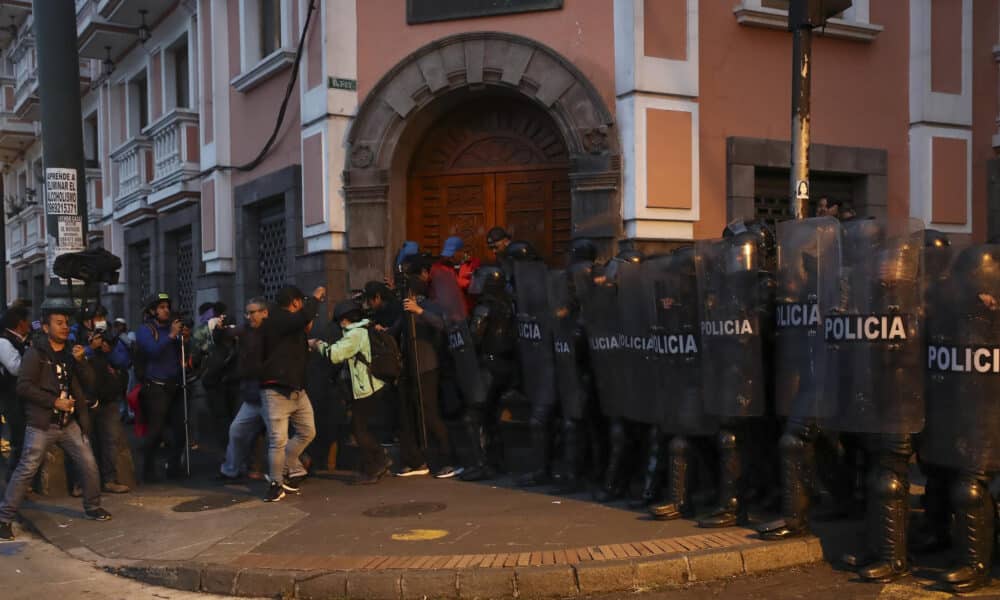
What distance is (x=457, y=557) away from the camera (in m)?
6.10

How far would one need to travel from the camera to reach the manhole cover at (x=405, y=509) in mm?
7598

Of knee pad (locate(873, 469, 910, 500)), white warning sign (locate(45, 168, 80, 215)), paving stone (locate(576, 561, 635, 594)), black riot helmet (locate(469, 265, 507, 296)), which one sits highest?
white warning sign (locate(45, 168, 80, 215))

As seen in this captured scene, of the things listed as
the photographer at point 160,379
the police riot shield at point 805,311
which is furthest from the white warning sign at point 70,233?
the police riot shield at point 805,311

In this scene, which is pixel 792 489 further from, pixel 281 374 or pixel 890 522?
pixel 281 374

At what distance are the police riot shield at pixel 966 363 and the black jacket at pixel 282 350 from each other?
5152mm

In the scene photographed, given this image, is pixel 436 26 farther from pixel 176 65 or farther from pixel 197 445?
pixel 176 65

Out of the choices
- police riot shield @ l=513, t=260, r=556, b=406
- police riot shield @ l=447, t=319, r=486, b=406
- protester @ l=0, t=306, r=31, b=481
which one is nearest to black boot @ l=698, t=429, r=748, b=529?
police riot shield @ l=513, t=260, r=556, b=406

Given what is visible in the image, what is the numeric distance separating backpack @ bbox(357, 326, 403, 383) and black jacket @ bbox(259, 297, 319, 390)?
2.10 ft

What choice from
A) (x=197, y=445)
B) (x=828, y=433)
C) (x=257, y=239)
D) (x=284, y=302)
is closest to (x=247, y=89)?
(x=257, y=239)

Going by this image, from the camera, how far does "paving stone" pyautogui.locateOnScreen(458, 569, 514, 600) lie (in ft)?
18.8

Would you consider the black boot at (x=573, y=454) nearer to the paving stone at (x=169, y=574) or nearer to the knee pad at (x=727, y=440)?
the knee pad at (x=727, y=440)

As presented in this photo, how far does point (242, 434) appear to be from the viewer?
31.4 feet

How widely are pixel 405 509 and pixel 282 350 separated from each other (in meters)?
1.81

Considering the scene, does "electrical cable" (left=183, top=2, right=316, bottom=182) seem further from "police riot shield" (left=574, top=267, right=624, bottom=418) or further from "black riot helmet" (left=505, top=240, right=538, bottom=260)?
"police riot shield" (left=574, top=267, right=624, bottom=418)
